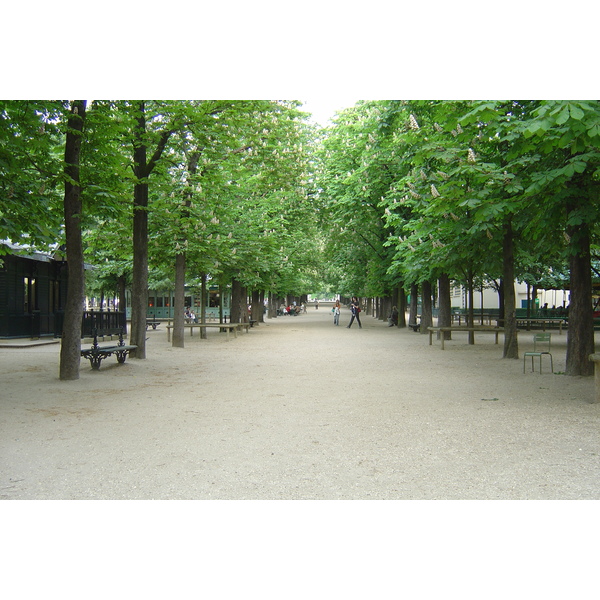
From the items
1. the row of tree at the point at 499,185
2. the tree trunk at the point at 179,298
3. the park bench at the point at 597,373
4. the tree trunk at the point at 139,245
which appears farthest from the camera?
the tree trunk at the point at 179,298

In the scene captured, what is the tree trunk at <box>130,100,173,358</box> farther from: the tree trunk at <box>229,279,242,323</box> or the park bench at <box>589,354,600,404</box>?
the tree trunk at <box>229,279,242,323</box>

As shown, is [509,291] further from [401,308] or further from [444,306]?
[401,308]

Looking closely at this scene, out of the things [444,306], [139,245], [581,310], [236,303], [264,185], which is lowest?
[581,310]

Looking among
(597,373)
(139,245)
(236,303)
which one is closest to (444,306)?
(236,303)

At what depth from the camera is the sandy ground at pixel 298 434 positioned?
5.21m

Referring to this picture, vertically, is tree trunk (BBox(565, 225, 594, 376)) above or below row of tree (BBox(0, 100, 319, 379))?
below

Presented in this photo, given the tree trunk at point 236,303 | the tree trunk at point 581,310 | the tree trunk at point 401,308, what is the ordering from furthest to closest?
the tree trunk at point 401,308, the tree trunk at point 236,303, the tree trunk at point 581,310

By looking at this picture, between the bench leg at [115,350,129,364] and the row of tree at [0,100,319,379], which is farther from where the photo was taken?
the bench leg at [115,350,129,364]

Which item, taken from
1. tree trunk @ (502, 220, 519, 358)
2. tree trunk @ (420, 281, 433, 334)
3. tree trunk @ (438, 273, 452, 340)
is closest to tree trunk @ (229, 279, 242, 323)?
tree trunk @ (420, 281, 433, 334)

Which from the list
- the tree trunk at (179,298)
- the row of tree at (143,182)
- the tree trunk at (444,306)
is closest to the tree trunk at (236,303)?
the row of tree at (143,182)

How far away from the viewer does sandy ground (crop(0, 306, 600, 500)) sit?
5215 millimetres

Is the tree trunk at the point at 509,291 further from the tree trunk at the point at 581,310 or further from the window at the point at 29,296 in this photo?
the window at the point at 29,296

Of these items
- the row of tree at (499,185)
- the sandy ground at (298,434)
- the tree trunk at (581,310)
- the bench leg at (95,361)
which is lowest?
the sandy ground at (298,434)

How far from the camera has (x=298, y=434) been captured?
287 inches
